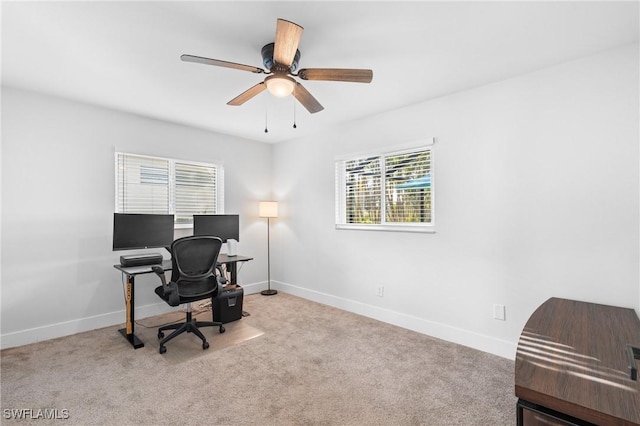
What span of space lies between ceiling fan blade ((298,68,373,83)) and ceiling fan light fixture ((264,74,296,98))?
3.7 inches

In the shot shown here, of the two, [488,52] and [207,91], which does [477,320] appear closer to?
[488,52]

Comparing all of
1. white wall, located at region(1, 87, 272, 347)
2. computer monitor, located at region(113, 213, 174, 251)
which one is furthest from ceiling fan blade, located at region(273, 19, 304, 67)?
white wall, located at region(1, 87, 272, 347)

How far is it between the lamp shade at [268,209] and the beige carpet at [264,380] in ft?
6.39

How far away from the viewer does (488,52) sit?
89.8 inches

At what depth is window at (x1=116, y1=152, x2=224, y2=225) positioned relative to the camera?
3.67m

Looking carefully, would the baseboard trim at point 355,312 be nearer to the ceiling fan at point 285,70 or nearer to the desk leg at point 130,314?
the desk leg at point 130,314

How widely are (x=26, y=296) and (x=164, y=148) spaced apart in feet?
6.96

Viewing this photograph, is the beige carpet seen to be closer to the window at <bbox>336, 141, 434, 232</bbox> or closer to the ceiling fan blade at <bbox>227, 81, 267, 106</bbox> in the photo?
the window at <bbox>336, 141, 434, 232</bbox>

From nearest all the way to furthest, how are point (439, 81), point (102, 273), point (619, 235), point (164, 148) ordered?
point (619, 235) < point (439, 81) < point (102, 273) < point (164, 148)

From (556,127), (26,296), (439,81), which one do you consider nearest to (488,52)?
(439,81)

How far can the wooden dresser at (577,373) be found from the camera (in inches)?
40.3

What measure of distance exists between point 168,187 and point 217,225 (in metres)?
0.82

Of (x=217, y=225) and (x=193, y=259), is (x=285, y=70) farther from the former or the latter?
(x=217, y=225)

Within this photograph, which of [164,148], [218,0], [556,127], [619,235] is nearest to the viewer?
[218,0]
